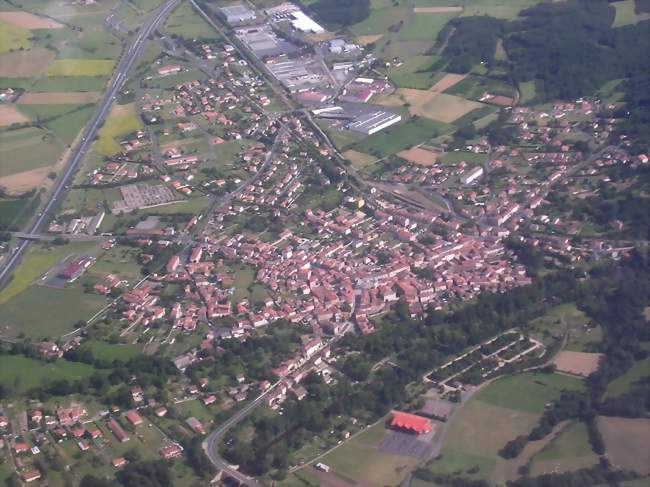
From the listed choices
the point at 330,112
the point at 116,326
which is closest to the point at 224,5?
the point at 330,112

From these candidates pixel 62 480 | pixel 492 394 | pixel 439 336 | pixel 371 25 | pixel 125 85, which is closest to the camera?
pixel 62 480

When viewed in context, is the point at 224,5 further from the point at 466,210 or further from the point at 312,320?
the point at 312,320

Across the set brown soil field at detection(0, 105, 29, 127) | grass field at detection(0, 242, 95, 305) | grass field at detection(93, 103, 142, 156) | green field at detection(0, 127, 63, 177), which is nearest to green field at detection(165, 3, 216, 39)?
grass field at detection(93, 103, 142, 156)

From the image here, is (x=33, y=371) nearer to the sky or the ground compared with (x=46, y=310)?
nearer to the ground

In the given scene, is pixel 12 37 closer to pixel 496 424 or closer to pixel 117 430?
pixel 117 430

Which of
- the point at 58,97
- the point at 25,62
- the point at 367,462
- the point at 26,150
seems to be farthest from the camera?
the point at 25,62

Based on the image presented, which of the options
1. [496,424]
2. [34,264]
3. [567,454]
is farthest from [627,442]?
[34,264]
